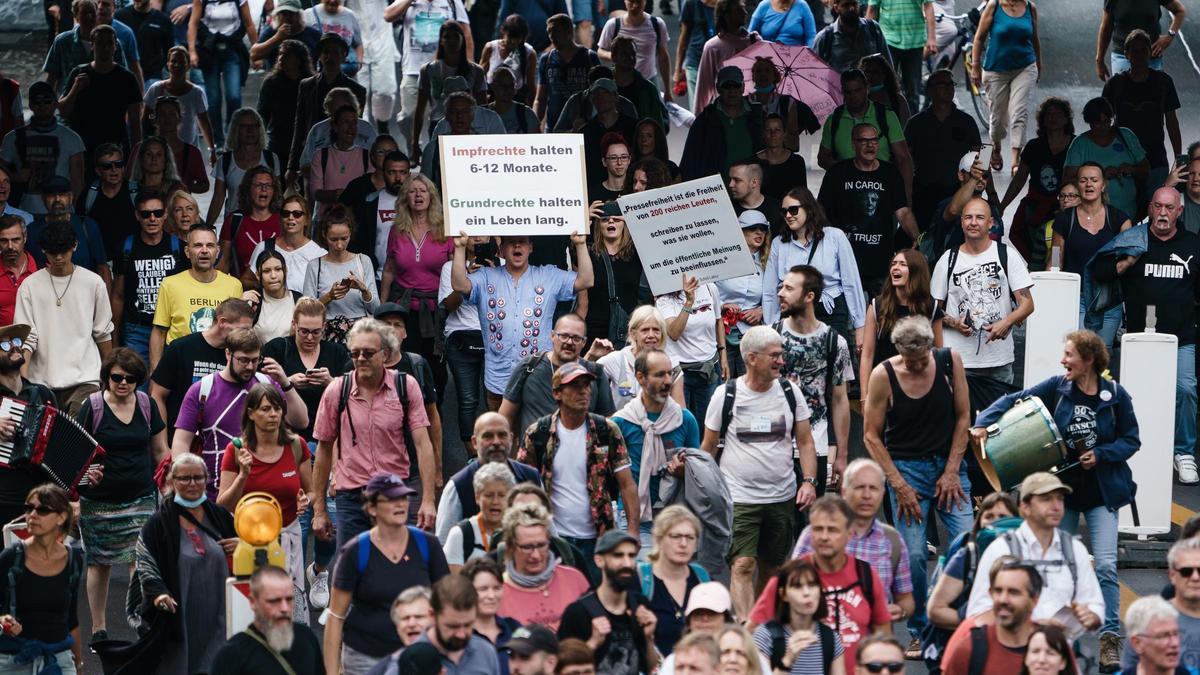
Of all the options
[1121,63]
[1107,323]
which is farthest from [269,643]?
[1121,63]

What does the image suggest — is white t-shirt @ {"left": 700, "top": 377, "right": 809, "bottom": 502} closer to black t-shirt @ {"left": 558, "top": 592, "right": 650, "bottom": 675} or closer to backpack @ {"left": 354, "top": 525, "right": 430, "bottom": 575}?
backpack @ {"left": 354, "top": 525, "right": 430, "bottom": 575}

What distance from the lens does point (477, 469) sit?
35.9 feet

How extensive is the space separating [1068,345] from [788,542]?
191 centimetres

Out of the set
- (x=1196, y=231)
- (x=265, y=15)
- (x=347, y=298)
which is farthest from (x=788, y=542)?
(x=265, y=15)

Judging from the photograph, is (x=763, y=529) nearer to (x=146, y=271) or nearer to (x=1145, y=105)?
(x=146, y=271)

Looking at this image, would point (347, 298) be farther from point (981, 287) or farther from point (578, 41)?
point (578, 41)

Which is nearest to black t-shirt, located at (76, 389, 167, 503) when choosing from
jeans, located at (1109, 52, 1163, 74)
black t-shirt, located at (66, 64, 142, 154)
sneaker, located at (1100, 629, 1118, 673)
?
sneaker, located at (1100, 629, 1118, 673)

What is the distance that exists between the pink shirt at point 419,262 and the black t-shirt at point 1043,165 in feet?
17.1

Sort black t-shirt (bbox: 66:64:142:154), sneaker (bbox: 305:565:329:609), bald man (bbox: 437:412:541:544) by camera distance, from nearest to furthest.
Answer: bald man (bbox: 437:412:541:544), sneaker (bbox: 305:565:329:609), black t-shirt (bbox: 66:64:142:154)

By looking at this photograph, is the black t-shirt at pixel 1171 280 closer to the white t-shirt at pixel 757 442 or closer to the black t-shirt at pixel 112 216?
the white t-shirt at pixel 757 442

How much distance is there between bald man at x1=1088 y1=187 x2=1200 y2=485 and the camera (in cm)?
1533

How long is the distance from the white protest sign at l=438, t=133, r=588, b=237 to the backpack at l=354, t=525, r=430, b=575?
457 cm

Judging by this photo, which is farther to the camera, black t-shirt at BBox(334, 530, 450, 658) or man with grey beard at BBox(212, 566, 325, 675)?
black t-shirt at BBox(334, 530, 450, 658)

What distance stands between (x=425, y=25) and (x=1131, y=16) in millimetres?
6543
